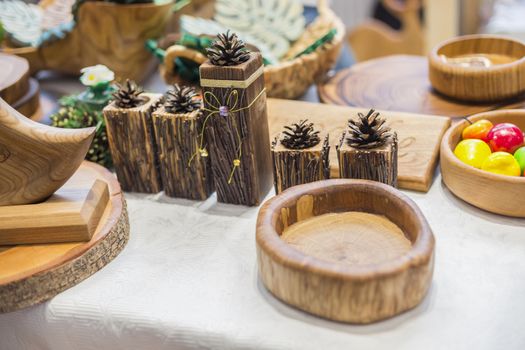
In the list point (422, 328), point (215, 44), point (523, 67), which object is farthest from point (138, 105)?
point (523, 67)

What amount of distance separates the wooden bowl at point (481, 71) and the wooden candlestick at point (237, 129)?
0.45m

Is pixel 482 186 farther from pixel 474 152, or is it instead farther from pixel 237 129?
pixel 237 129

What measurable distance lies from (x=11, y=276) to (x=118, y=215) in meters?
0.19

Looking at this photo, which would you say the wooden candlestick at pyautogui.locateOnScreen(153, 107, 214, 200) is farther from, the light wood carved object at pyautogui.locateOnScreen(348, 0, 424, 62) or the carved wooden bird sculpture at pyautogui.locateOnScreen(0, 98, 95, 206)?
the light wood carved object at pyautogui.locateOnScreen(348, 0, 424, 62)

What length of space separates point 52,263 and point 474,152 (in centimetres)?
69

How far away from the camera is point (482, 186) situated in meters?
0.98

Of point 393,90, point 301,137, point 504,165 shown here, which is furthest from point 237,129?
point 393,90

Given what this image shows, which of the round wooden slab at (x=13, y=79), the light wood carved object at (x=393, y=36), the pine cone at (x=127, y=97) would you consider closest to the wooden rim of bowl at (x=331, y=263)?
the pine cone at (x=127, y=97)

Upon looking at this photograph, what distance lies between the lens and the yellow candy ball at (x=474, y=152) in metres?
1.03

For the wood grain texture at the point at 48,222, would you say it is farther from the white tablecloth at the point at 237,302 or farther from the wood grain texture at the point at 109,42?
the wood grain texture at the point at 109,42

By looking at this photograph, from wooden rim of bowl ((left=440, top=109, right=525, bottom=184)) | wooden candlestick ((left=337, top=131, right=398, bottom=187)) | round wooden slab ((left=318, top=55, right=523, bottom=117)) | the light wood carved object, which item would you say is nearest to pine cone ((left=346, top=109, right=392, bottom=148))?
wooden candlestick ((left=337, top=131, right=398, bottom=187))

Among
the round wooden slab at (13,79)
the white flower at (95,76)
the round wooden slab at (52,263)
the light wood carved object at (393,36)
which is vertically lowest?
the light wood carved object at (393,36)

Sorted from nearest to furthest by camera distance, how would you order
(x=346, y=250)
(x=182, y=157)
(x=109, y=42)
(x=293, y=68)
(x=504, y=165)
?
(x=346, y=250), (x=504, y=165), (x=182, y=157), (x=293, y=68), (x=109, y=42)

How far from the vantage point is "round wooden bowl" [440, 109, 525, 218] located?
0.95 meters
